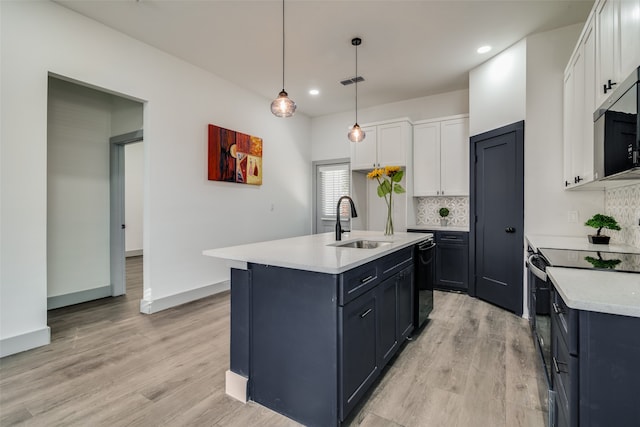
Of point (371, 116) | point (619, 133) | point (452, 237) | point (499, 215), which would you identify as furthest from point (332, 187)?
point (619, 133)

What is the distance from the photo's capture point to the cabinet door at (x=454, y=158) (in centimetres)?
433

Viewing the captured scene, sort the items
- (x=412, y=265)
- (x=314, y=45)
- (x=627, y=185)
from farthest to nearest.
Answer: (x=314, y=45)
(x=412, y=265)
(x=627, y=185)

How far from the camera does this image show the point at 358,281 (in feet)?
5.57

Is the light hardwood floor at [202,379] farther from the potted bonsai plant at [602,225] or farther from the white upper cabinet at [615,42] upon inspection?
the white upper cabinet at [615,42]

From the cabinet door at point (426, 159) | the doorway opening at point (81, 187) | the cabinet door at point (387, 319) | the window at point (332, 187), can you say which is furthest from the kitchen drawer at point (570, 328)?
the window at point (332, 187)

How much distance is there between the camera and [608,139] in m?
1.72

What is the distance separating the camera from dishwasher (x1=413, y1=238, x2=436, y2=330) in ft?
9.09

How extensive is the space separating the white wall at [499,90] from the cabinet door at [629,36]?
170cm

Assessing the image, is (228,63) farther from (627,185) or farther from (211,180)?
(627,185)

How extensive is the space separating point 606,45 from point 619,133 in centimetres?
71

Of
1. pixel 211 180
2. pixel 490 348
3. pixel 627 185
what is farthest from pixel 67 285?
pixel 627 185

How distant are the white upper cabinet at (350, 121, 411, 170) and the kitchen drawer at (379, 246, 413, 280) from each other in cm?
235

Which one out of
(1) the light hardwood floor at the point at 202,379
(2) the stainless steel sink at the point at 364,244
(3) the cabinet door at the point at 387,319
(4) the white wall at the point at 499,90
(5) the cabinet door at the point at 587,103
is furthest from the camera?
(4) the white wall at the point at 499,90

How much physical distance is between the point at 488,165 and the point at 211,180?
3.54 metres
